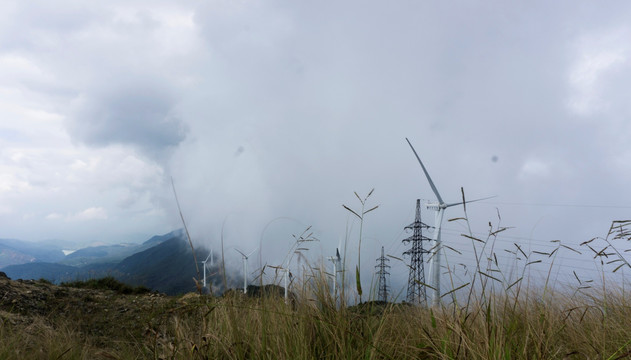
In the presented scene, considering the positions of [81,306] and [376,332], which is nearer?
[376,332]

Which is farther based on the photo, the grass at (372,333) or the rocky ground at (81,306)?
the rocky ground at (81,306)

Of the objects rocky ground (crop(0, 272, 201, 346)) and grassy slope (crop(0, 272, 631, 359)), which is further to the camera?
rocky ground (crop(0, 272, 201, 346))

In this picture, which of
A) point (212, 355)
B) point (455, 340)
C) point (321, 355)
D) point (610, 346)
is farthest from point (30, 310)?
point (610, 346)

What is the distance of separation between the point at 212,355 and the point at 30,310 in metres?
17.7

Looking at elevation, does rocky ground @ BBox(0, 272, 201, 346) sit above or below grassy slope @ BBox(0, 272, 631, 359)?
below

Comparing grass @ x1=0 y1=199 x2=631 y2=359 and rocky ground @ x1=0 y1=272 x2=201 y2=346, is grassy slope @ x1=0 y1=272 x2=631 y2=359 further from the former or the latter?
rocky ground @ x1=0 y1=272 x2=201 y2=346

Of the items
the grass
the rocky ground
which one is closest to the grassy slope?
the grass

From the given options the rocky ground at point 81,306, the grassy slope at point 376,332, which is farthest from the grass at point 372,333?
the rocky ground at point 81,306

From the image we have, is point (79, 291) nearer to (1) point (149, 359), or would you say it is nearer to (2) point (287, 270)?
(1) point (149, 359)

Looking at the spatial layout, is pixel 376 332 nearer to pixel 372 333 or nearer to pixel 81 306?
pixel 372 333

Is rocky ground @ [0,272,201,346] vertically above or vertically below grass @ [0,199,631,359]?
below

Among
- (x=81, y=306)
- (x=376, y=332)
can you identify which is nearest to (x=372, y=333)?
(x=376, y=332)

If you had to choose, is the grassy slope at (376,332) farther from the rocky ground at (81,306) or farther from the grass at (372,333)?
the rocky ground at (81,306)

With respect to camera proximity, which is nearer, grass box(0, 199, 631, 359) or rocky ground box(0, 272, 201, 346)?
grass box(0, 199, 631, 359)
